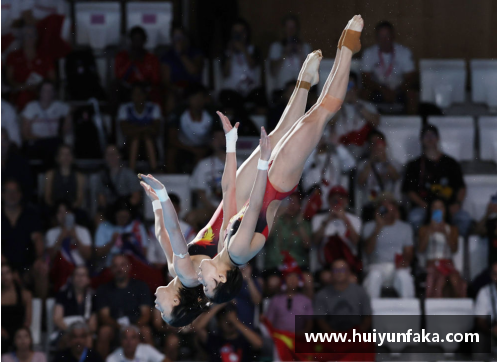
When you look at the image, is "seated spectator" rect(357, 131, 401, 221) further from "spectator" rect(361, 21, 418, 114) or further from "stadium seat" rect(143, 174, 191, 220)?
"stadium seat" rect(143, 174, 191, 220)

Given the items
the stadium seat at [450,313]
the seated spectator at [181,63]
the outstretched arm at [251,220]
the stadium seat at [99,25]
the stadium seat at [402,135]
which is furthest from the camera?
the stadium seat at [99,25]

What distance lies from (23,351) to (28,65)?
9.98 feet

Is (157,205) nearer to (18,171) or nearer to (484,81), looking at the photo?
(18,171)

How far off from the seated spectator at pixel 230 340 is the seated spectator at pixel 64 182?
5.82ft

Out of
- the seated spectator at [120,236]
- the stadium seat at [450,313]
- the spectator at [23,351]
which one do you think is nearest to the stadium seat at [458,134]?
the stadium seat at [450,313]

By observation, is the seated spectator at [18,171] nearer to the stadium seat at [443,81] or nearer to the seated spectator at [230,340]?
the seated spectator at [230,340]

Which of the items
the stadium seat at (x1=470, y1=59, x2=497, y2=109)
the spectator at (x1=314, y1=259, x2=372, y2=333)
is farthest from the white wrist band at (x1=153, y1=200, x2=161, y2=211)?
the stadium seat at (x1=470, y1=59, x2=497, y2=109)

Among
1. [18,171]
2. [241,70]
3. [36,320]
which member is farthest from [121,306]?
[241,70]

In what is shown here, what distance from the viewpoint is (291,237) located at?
6.55 meters

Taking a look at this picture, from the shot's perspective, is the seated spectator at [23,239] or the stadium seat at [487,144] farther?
the stadium seat at [487,144]

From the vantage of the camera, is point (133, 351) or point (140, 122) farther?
point (140, 122)

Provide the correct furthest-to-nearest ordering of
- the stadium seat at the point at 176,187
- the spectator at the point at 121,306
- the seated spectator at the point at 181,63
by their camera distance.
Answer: the seated spectator at the point at 181,63
the stadium seat at the point at 176,187
the spectator at the point at 121,306

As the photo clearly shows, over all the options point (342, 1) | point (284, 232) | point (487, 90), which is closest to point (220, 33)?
point (342, 1)

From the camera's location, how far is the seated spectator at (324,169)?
6699 millimetres
